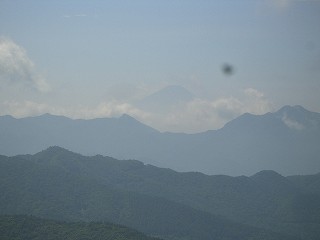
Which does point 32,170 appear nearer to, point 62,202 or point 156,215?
point 62,202

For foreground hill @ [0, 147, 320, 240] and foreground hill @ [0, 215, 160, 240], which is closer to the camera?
foreground hill @ [0, 215, 160, 240]

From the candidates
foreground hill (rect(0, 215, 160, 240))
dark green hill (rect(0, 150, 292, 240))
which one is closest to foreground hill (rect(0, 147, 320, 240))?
dark green hill (rect(0, 150, 292, 240))

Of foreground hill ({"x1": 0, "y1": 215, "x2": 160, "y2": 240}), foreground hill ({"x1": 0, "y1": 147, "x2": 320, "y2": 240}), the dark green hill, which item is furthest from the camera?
foreground hill ({"x1": 0, "y1": 147, "x2": 320, "y2": 240})

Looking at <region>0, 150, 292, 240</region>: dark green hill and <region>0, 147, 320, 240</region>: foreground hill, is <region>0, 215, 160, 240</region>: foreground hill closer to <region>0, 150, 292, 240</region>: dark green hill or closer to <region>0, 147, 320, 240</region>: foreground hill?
<region>0, 150, 292, 240</region>: dark green hill

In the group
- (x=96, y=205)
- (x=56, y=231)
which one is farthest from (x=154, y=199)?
(x=56, y=231)

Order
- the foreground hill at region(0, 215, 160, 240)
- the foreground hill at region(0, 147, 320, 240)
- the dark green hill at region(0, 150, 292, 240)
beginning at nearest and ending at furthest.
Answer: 1. the foreground hill at region(0, 215, 160, 240)
2. the dark green hill at region(0, 150, 292, 240)
3. the foreground hill at region(0, 147, 320, 240)

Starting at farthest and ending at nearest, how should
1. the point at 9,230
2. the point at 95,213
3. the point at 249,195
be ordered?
the point at 249,195 < the point at 95,213 < the point at 9,230

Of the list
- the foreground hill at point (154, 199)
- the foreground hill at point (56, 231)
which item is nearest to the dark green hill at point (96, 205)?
the foreground hill at point (154, 199)

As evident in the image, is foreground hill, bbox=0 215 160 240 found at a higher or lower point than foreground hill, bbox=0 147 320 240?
lower

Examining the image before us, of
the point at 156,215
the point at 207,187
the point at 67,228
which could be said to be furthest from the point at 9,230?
the point at 207,187
